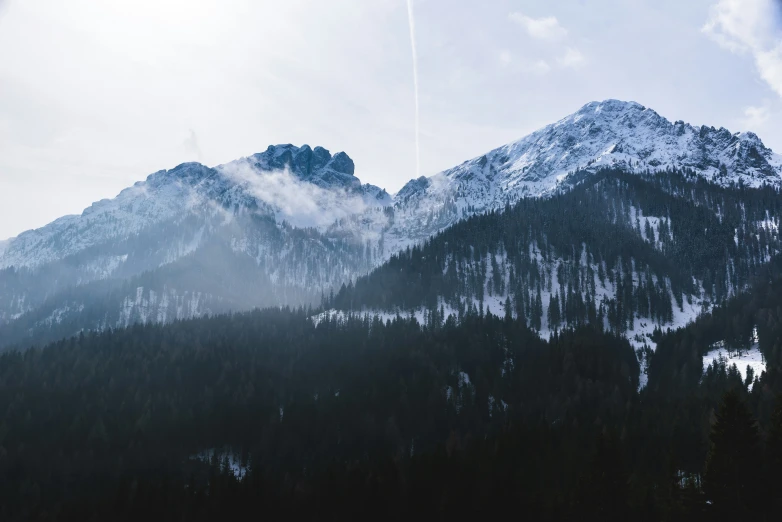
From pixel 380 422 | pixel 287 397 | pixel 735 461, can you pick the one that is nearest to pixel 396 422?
pixel 380 422

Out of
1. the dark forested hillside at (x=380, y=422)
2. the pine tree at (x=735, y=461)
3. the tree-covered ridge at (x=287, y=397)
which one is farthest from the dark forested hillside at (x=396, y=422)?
the tree-covered ridge at (x=287, y=397)

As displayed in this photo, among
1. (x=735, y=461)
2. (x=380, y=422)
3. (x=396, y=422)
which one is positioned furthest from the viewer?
(x=396, y=422)

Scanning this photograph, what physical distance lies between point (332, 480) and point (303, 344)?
92.2 m

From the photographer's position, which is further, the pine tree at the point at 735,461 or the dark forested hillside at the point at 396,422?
the dark forested hillside at the point at 396,422

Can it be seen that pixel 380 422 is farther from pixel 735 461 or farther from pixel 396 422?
pixel 735 461

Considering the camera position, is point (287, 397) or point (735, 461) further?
point (287, 397)

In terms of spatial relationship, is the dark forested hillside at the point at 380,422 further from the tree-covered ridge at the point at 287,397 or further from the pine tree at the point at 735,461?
the tree-covered ridge at the point at 287,397

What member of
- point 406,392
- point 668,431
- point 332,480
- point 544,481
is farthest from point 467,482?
point 406,392

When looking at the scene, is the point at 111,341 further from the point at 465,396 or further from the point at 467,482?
the point at 467,482

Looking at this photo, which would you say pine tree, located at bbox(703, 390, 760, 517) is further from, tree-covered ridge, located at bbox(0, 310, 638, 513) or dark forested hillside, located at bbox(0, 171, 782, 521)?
tree-covered ridge, located at bbox(0, 310, 638, 513)

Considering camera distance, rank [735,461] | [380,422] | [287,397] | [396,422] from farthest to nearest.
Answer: [287,397] < [396,422] < [380,422] < [735,461]

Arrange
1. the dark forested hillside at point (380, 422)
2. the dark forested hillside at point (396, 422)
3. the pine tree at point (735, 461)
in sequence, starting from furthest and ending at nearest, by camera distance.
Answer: the dark forested hillside at point (380, 422)
the dark forested hillside at point (396, 422)
the pine tree at point (735, 461)

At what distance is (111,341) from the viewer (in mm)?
181125

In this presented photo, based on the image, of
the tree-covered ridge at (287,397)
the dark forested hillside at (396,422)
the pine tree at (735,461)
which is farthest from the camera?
the tree-covered ridge at (287,397)
